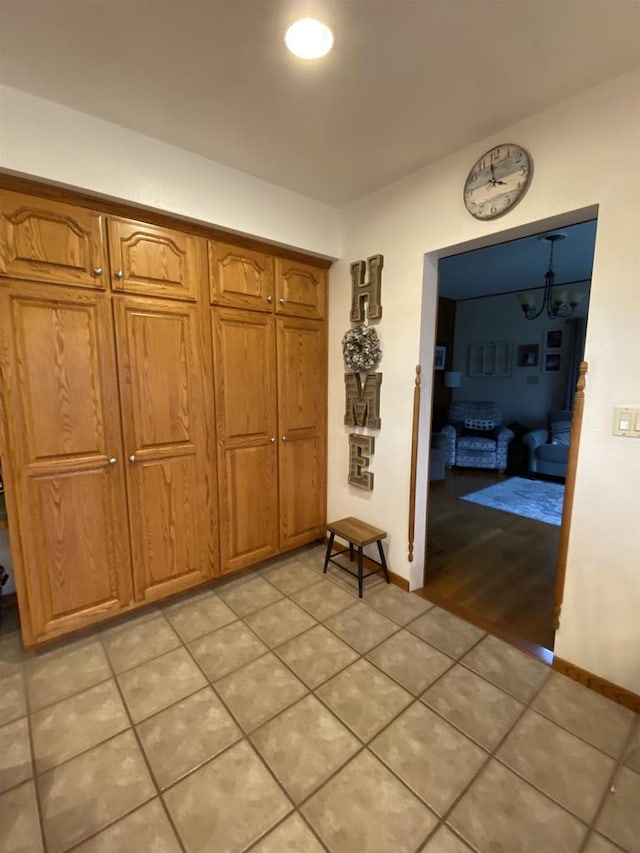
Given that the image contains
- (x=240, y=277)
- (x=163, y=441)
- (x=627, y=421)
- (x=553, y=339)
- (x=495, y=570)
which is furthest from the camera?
(x=553, y=339)

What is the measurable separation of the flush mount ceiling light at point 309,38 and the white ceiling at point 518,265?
2012mm

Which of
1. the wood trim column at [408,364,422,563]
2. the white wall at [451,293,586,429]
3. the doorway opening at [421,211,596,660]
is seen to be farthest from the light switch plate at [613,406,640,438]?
the white wall at [451,293,586,429]

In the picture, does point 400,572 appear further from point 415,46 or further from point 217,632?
point 415,46

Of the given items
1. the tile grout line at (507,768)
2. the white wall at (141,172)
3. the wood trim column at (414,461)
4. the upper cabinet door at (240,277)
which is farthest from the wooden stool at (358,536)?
the white wall at (141,172)

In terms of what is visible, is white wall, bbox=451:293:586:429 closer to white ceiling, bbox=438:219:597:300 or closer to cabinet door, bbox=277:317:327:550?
white ceiling, bbox=438:219:597:300

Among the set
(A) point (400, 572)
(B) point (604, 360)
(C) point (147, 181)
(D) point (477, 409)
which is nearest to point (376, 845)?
(A) point (400, 572)

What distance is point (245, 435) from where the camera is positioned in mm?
2441

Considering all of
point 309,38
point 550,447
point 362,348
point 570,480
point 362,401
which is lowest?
point 550,447

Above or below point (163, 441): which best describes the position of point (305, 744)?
below

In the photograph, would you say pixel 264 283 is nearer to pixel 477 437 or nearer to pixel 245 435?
pixel 245 435

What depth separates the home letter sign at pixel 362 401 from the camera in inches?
99.2

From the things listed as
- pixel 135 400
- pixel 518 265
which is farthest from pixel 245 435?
pixel 518 265

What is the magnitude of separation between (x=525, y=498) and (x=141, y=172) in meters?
4.47

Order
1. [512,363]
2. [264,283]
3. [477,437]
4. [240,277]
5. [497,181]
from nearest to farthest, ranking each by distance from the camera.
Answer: [497,181] → [240,277] → [264,283] → [477,437] → [512,363]
